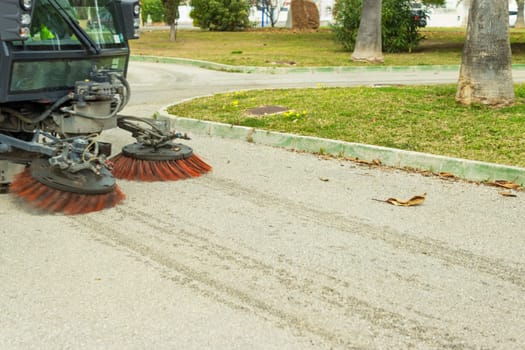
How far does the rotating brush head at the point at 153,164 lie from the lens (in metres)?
6.80

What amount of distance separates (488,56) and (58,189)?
6896 millimetres

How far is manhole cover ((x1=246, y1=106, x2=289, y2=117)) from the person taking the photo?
34.0 ft

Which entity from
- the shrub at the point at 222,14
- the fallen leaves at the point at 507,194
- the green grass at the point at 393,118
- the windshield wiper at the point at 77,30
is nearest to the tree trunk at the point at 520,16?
the shrub at the point at 222,14

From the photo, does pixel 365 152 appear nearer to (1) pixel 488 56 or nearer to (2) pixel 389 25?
(1) pixel 488 56

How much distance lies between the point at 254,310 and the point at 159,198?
2.50 m

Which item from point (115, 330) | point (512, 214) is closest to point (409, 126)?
point (512, 214)

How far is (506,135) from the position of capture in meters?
8.57

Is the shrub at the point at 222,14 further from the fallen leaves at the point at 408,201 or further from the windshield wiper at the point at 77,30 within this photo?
the fallen leaves at the point at 408,201

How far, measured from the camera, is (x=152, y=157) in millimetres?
6805

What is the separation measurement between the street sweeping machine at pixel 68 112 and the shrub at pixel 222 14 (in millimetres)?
34966

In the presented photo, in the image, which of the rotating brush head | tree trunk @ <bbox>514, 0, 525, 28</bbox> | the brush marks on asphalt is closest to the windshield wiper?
the rotating brush head

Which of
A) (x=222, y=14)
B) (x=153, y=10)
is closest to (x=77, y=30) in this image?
(x=222, y=14)

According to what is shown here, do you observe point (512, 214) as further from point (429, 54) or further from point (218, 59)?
point (429, 54)

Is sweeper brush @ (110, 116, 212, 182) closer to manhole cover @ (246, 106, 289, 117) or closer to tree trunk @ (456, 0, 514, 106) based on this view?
manhole cover @ (246, 106, 289, 117)
